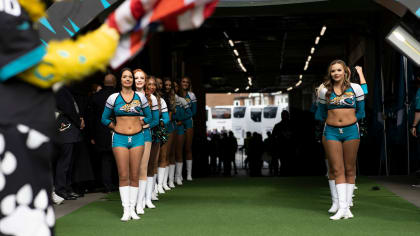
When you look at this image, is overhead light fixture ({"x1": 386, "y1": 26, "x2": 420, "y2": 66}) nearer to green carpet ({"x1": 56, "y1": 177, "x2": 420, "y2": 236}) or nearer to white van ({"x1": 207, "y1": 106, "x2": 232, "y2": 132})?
green carpet ({"x1": 56, "y1": 177, "x2": 420, "y2": 236})

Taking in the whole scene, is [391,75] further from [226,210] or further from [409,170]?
[226,210]

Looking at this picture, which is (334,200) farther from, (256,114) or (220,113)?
(220,113)

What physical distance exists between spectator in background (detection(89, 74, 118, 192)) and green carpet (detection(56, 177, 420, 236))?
42cm

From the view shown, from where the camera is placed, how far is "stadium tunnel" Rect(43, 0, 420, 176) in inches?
404

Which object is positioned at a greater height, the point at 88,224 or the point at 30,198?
the point at 30,198

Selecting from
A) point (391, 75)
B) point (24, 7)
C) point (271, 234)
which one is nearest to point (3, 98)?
point (24, 7)

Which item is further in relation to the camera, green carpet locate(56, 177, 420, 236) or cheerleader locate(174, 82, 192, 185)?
cheerleader locate(174, 82, 192, 185)

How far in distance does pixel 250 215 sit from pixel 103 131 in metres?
3.25

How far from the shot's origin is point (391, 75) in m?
12.9

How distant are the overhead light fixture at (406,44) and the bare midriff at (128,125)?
2.91 metres

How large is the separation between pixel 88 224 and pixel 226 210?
1902 mm

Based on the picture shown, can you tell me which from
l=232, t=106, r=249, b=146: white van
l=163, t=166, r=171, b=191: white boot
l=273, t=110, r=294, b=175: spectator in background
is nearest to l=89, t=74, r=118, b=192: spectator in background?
l=163, t=166, r=171, b=191: white boot

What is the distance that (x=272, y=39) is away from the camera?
19.3m

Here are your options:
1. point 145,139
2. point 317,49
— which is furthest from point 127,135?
point 317,49
